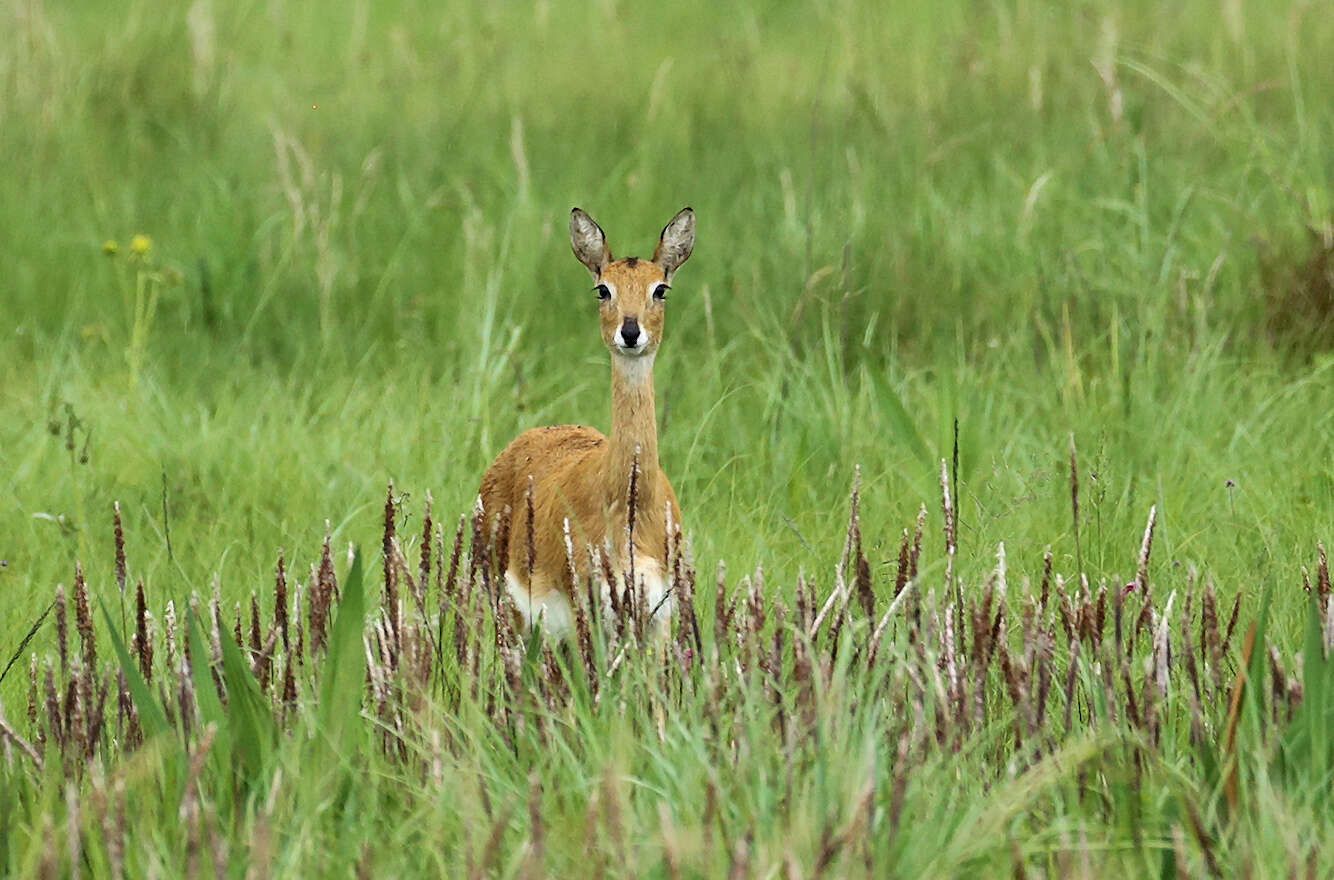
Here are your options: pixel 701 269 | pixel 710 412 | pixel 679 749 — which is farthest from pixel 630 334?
pixel 701 269

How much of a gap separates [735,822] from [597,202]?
15.3 feet

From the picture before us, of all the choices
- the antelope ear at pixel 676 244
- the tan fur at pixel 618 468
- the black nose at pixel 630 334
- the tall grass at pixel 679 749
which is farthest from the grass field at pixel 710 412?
the antelope ear at pixel 676 244

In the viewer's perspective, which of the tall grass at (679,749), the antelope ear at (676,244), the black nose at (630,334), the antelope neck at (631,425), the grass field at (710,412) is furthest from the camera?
the antelope ear at (676,244)

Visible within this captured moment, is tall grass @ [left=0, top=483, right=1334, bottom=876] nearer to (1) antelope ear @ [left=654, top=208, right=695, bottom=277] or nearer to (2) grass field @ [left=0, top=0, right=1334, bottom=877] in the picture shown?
(2) grass field @ [left=0, top=0, right=1334, bottom=877]

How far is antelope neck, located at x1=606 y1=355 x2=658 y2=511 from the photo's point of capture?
409cm

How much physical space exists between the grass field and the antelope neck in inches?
13.1

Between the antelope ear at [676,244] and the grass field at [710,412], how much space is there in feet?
2.39

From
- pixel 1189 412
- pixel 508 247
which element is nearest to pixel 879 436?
pixel 1189 412

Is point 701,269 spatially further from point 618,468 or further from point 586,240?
point 618,468

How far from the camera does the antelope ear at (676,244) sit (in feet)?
13.9

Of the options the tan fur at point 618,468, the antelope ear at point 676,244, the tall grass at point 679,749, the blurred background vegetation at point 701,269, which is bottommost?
the tall grass at point 679,749

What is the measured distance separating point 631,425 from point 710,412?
0.61 metres

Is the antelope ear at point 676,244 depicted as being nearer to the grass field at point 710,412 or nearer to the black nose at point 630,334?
the black nose at point 630,334

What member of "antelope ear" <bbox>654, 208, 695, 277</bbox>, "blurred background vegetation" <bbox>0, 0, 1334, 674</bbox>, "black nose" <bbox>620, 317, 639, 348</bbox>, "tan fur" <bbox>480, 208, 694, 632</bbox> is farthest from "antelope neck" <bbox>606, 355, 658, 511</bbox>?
"blurred background vegetation" <bbox>0, 0, 1334, 674</bbox>
